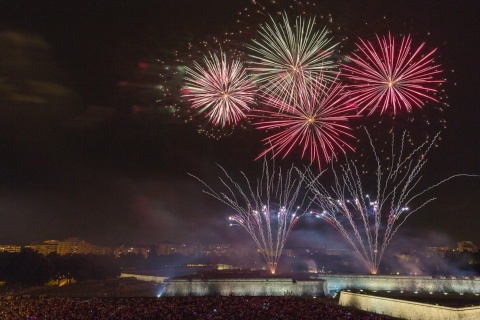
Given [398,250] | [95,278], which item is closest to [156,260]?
[95,278]

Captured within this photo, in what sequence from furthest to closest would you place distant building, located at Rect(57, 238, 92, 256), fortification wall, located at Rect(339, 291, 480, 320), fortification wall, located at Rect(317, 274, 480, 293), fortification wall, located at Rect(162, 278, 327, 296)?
1. distant building, located at Rect(57, 238, 92, 256)
2. fortification wall, located at Rect(162, 278, 327, 296)
3. fortification wall, located at Rect(317, 274, 480, 293)
4. fortification wall, located at Rect(339, 291, 480, 320)

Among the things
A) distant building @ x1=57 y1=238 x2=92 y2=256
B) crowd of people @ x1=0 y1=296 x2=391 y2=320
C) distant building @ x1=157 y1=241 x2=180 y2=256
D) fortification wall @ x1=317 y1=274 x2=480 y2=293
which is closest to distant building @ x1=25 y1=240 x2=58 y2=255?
distant building @ x1=57 y1=238 x2=92 y2=256

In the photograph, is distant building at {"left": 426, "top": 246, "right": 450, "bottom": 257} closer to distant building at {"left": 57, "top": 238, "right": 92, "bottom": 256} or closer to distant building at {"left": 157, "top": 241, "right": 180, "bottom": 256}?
distant building at {"left": 157, "top": 241, "right": 180, "bottom": 256}

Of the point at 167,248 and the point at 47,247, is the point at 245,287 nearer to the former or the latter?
the point at 167,248

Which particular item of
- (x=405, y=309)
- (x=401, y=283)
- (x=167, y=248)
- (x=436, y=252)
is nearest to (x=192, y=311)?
(x=405, y=309)

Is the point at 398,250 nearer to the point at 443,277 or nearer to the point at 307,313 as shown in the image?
the point at 443,277

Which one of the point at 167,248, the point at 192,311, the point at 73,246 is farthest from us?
the point at 167,248

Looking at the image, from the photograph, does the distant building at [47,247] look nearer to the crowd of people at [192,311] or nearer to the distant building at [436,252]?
the distant building at [436,252]
